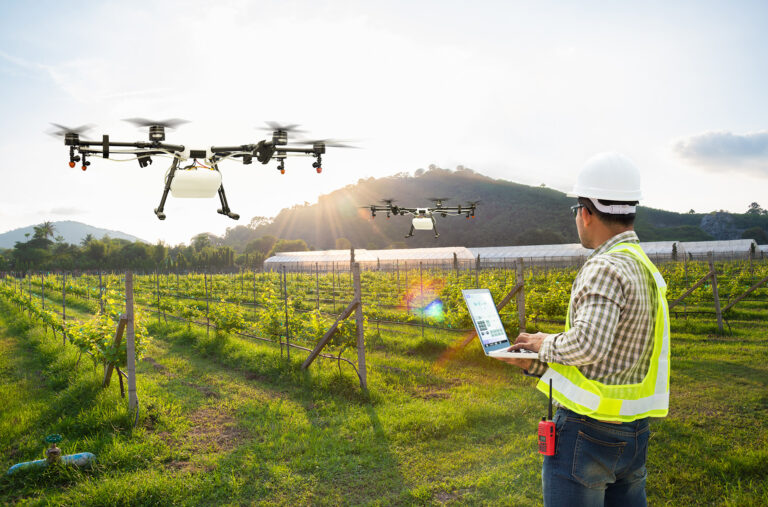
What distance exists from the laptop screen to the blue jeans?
493 mm

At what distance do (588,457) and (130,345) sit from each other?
224 inches

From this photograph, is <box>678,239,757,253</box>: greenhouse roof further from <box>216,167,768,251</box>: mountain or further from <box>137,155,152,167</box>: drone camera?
<box>137,155,152,167</box>: drone camera

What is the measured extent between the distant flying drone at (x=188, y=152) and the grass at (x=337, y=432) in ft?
8.88

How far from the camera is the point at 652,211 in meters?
91.0

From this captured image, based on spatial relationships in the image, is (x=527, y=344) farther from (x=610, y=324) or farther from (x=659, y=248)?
(x=659, y=248)

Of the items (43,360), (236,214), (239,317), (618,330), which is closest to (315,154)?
(236,214)

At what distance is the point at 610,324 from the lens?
4.91ft

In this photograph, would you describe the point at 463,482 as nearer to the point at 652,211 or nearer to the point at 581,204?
the point at 581,204

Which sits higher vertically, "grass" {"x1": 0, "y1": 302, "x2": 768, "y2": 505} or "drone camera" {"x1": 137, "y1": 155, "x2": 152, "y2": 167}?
"drone camera" {"x1": 137, "y1": 155, "x2": 152, "y2": 167}

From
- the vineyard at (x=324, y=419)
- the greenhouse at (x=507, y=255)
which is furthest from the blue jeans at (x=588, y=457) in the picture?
the greenhouse at (x=507, y=255)

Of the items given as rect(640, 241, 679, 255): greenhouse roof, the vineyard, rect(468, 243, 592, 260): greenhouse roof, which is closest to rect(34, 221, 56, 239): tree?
rect(468, 243, 592, 260): greenhouse roof

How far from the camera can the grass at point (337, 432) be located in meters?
4.05

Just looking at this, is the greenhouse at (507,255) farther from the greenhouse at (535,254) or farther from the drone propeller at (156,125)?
the drone propeller at (156,125)

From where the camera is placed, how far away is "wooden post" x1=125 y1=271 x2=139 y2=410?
559 cm
